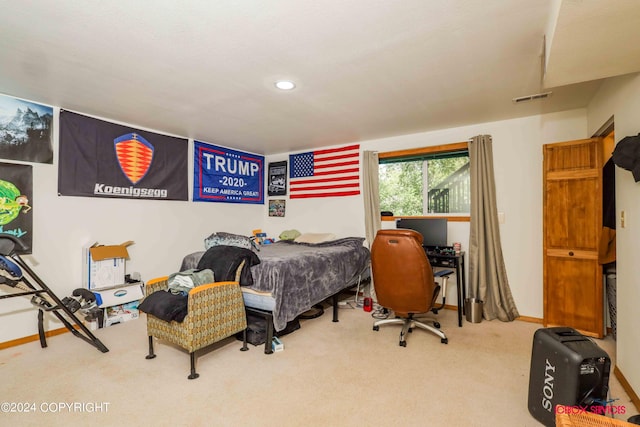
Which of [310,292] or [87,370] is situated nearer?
[87,370]

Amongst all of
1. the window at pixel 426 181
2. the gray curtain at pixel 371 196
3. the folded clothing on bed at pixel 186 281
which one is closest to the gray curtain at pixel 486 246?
the window at pixel 426 181

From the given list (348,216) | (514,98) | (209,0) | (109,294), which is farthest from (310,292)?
(514,98)

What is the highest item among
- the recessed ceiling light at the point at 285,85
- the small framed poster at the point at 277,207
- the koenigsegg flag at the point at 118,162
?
the recessed ceiling light at the point at 285,85

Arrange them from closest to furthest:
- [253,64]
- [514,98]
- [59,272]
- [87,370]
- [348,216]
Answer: [253,64]
[87,370]
[514,98]
[59,272]
[348,216]

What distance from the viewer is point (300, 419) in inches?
73.5

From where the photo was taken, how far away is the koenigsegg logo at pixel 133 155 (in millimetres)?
3702

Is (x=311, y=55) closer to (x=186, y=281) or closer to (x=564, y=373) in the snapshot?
(x=186, y=281)

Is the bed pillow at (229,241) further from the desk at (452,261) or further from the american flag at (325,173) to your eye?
the desk at (452,261)

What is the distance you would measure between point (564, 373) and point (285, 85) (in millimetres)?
2756

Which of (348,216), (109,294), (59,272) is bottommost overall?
(109,294)

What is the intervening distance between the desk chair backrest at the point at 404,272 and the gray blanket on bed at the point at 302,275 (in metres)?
0.70

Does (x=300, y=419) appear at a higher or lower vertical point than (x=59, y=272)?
lower

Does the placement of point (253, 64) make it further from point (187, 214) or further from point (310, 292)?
point (187, 214)

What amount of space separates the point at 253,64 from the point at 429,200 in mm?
2956
